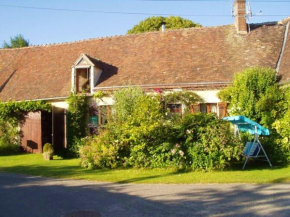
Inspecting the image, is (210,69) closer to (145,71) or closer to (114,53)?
(145,71)

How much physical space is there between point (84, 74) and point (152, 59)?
3.85 metres

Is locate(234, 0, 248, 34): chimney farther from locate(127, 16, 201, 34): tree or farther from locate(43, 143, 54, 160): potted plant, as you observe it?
locate(127, 16, 201, 34): tree

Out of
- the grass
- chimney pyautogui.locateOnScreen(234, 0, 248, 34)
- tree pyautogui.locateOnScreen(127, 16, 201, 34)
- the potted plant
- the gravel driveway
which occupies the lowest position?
the gravel driveway

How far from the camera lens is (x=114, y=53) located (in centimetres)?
2072

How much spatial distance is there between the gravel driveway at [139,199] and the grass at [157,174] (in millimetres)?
582

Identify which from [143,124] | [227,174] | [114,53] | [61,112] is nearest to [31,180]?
[143,124]

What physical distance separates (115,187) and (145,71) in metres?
9.70

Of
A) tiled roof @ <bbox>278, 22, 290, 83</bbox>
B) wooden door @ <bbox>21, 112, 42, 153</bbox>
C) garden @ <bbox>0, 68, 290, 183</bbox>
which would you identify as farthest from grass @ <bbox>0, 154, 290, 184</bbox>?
wooden door @ <bbox>21, 112, 42, 153</bbox>

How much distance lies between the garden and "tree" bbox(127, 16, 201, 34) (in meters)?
19.8

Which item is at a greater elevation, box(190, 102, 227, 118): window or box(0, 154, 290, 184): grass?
box(190, 102, 227, 118): window

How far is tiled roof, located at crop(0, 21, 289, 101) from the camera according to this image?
688 inches

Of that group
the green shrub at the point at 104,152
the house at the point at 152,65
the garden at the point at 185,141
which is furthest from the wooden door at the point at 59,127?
the green shrub at the point at 104,152

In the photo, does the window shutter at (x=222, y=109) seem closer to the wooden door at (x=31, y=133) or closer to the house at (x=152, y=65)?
the house at (x=152, y=65)

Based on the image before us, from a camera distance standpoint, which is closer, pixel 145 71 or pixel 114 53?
pixel 145 71
